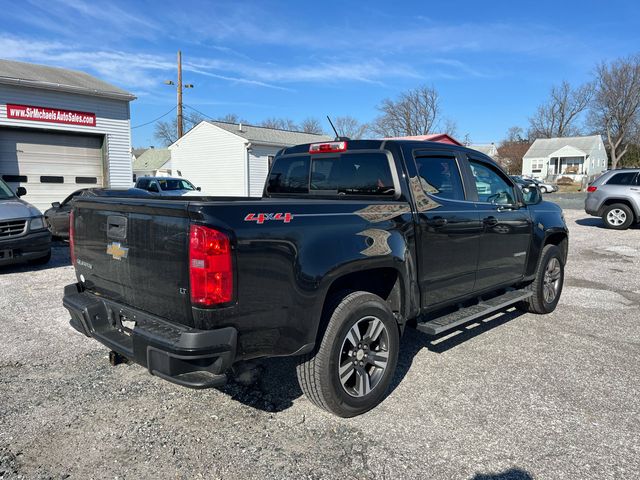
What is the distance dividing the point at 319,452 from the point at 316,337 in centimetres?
69

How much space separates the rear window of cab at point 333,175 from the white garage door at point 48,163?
13.3 metres

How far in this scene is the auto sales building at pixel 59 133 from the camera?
47.9 feet

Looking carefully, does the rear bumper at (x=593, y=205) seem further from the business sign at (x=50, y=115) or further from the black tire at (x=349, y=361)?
the business sign at (x=50, y=115)

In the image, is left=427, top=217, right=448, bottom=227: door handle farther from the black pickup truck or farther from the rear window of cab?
the rear window of cab

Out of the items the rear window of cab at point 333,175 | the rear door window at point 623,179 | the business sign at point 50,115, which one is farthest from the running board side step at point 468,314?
the business sign at point 50,115

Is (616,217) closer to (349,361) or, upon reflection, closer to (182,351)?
(349,361)

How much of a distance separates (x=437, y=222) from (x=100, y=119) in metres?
15.4

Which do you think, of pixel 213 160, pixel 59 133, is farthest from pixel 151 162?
pixel 59 133

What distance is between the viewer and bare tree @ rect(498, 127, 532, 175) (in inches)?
2859

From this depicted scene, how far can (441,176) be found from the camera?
14.1 feet

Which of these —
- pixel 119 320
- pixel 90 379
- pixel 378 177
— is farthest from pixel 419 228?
pixel 90 379

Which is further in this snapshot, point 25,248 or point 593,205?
point 593,205

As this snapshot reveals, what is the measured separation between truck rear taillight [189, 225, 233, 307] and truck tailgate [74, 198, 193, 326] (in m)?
0.07

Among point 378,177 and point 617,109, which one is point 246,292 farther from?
point 617,109
